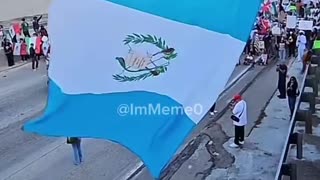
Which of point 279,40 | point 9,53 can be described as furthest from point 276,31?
point 9,53

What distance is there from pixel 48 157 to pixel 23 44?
1469cm

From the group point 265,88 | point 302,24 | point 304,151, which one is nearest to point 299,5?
point 302,24

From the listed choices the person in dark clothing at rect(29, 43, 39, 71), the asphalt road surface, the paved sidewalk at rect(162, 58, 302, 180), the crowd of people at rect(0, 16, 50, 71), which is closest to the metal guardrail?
the paved sidewalk at rect(162, 58, 302, 180)

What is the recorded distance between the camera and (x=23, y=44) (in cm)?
2736

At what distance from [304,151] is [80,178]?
4.98 m

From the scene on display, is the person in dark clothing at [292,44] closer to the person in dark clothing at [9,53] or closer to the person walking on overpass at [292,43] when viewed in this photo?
the person walking on overpass at [292,43]

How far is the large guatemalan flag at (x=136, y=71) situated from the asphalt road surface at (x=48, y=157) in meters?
7.20

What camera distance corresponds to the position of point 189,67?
498cm

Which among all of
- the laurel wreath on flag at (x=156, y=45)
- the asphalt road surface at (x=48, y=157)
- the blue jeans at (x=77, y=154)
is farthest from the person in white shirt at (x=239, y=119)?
the laurel wreath on flag at (x=156, y=45)

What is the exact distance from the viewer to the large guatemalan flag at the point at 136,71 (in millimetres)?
4887

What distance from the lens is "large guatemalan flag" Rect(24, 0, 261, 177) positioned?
489 centimetres

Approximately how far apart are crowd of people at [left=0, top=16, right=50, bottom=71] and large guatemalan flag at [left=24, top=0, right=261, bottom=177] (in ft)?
66.1

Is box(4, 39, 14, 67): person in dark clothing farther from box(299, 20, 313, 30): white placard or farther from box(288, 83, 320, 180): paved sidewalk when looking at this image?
box(288, 83, 320, 180): paved sidewalk

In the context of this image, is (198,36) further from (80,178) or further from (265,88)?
(265,88)
